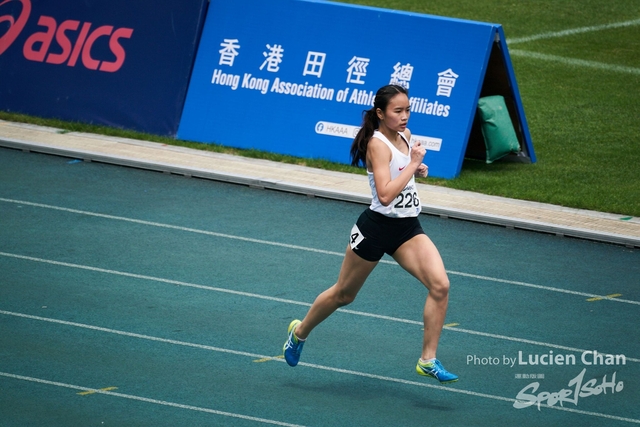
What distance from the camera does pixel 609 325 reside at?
8281 mm

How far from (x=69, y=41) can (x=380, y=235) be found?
356 inches

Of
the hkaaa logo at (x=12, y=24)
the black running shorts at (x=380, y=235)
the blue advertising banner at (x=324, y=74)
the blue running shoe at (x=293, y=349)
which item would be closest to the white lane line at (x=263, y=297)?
the blue running shoe at (x=293, y=349)

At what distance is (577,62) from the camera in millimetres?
19391

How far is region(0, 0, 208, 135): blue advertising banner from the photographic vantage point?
13.8 meters

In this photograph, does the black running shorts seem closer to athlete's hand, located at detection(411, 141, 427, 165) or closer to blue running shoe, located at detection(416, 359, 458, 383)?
athlete's hand, located at detection(411, 141, 427, 165)

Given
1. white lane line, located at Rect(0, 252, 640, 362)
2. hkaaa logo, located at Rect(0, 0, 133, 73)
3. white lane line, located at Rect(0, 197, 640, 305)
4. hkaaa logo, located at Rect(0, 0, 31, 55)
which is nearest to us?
white lane line, located at Rect(0, 252, 640, 362)

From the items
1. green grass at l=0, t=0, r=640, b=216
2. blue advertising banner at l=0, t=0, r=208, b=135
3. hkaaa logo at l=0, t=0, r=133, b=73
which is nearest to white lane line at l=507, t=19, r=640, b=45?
green grass at l=0, t=0, r=640, b=216

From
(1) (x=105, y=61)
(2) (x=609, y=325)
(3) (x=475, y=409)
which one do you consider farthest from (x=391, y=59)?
(3) (x=475, y=409)

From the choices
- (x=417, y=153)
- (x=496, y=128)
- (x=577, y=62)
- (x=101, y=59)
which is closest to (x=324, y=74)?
(x=496, y=128)

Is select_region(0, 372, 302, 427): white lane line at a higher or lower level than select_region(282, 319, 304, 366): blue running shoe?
lower

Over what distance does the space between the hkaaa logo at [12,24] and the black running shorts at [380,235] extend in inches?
375

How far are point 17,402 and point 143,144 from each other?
24.4 ft

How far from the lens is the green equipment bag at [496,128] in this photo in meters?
12.8

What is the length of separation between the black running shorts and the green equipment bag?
6.47 metres
